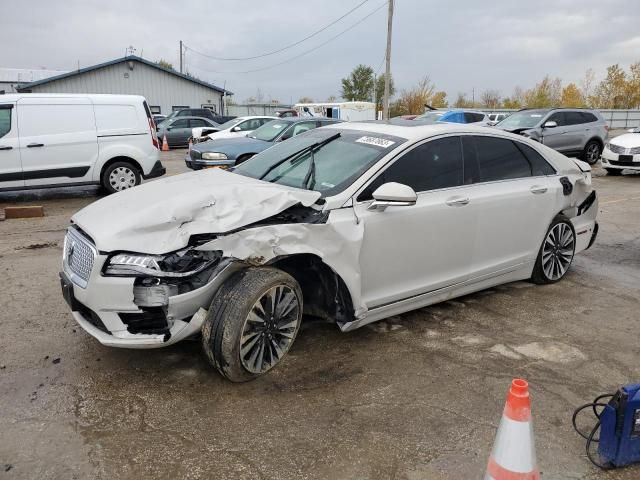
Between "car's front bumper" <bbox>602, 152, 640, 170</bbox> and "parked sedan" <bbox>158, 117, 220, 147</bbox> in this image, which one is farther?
"parked sedan" <bbox>158, 117, 220, 147</bbox>

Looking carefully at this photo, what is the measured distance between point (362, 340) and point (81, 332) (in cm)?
212

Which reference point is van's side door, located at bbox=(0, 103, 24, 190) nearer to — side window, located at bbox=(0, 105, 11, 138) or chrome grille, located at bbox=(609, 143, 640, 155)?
side window, located at bbox=(0, 105, 11, 138)

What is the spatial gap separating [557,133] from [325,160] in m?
12.4

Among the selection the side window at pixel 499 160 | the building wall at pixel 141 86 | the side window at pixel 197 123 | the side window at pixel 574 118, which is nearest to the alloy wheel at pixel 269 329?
the side window at pixel 499 160

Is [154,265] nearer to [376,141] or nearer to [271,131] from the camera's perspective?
[376,141]

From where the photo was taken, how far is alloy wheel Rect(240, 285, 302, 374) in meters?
3.20

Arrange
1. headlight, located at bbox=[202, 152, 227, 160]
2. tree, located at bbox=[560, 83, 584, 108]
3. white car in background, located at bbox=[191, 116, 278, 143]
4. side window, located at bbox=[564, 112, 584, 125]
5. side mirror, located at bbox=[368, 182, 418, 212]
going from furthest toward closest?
tree, located at bbox=[560, 83, 584, 108] → white car in background, located at bbox=[191, 116, 278, 143] → side window, located at bbox=[564, 112, 584, 125] → headlight, located at bbox=[202, 152, 227, 160] → side mirror, located at bbox=[368, 182, 418, 212]

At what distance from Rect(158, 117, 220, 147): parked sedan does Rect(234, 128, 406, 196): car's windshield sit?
1900 centimetres

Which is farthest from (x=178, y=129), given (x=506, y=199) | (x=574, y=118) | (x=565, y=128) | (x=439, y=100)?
(x=439, y=100)

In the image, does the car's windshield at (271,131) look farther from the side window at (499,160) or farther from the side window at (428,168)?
the side window at (428,168)

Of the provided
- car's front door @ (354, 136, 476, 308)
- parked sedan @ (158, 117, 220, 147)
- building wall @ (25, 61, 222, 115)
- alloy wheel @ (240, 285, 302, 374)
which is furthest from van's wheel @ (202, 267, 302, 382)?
building wall @ (25, 61, 222, 115)

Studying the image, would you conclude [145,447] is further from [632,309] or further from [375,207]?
[632,309]

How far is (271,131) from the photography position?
1227 centimetres

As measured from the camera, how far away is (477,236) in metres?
4.30
